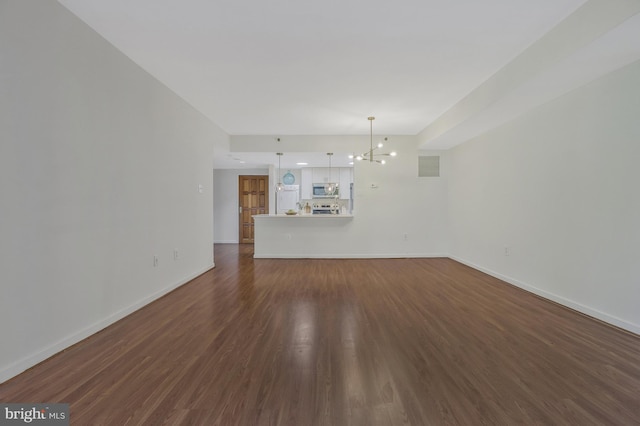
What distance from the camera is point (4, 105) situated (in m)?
1.69

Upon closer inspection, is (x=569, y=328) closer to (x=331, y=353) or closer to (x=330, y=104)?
(x=331, y=353)

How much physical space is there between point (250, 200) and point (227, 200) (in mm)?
755

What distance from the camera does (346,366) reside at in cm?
188

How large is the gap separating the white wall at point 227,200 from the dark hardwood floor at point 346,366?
5280 millimetres

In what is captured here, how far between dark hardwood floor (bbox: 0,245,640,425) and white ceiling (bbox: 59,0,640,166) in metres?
2.54

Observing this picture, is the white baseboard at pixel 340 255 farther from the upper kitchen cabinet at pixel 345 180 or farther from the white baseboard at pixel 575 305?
the upper kitchen cabinet at pixel 345 180

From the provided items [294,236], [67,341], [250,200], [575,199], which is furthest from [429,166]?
[67,341]

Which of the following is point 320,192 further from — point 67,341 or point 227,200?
point 67,341

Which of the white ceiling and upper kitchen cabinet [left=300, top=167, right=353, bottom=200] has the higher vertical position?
the white ceiling

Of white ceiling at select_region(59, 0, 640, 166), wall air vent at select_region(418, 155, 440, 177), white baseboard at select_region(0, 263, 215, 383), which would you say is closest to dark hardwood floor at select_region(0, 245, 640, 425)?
white baseboard at select_region(0, 263, 215, 383)

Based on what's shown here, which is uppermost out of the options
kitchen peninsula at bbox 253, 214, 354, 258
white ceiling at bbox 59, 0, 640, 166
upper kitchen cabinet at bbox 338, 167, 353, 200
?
white ceiling at bbox 59, 0, 640, 166

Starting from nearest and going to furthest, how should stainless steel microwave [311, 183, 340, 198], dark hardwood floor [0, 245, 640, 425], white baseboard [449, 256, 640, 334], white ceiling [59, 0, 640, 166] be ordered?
1. dark hardwood floor [0, 245, 640, 425]
2. white ceiling [59, 0, 640, 166]
3. white baseboard [449, 256, 640, 334]
4. stainless steel microwave [311, 183, 340, 198]

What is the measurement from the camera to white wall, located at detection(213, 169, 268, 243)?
8414 millimetres

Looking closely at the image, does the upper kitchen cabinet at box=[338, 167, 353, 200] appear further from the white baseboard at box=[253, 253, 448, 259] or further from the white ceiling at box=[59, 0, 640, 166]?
the white ceiling at box=[59, 0, 640, 166]
